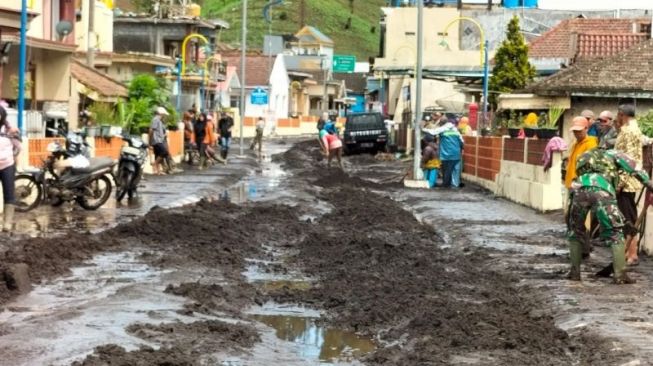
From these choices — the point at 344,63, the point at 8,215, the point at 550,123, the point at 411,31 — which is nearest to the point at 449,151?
the point at 550,123

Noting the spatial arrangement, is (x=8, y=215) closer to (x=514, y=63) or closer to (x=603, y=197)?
(x=603, y=197)

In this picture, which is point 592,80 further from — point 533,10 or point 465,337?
point 533,10

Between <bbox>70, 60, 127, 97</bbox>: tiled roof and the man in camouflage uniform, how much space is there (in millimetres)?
28983

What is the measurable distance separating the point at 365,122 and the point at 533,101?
22.2 m

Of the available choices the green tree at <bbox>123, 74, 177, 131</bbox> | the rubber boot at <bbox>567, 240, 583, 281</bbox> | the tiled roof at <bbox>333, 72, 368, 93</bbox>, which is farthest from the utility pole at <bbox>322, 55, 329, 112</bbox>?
the rubber boot at <bbox>567, 240, 583, 281</bbox>

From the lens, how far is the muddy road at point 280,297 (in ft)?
29.7

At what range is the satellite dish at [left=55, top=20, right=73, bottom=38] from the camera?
127 feet

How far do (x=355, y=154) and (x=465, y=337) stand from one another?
1934 inches

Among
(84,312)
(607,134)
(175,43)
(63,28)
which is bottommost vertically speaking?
(84,312)

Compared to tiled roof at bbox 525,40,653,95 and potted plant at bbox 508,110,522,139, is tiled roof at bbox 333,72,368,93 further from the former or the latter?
tiled roof at bbox 525,40,653,95

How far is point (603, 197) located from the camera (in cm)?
1284

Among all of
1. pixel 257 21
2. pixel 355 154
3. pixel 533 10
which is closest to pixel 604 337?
pixel 355 154

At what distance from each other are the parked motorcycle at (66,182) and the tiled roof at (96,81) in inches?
761

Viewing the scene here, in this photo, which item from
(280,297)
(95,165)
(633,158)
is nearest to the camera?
(280,297)
